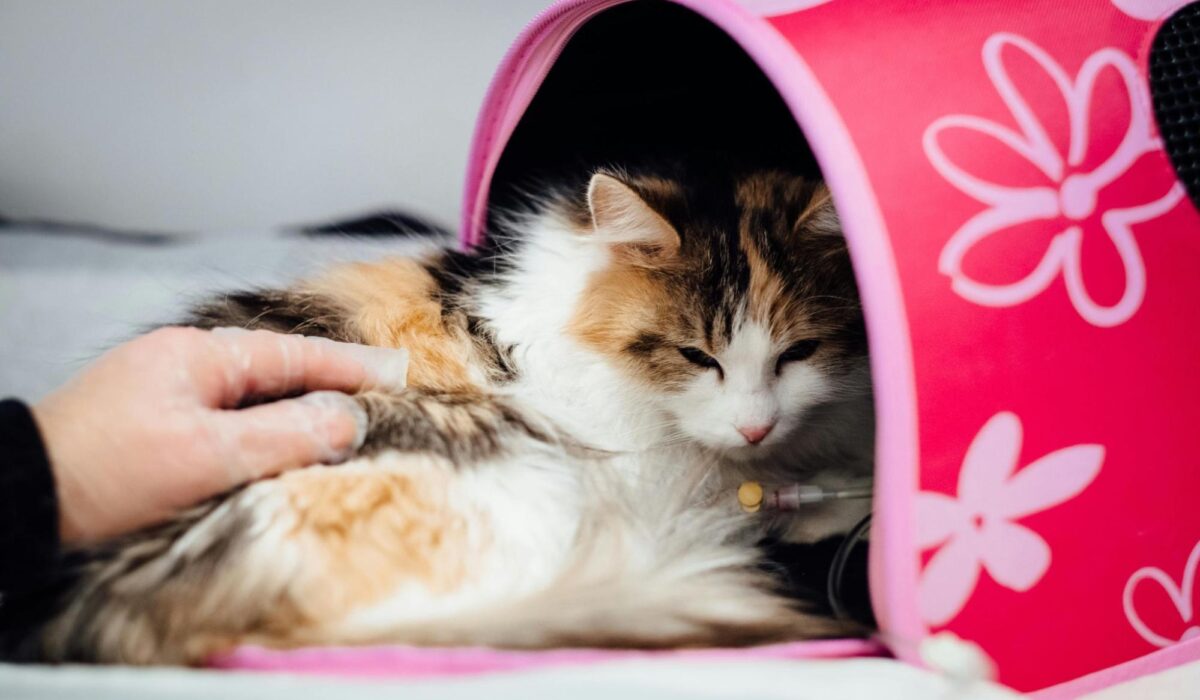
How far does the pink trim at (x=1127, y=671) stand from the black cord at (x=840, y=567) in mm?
179

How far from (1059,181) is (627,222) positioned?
0.41m

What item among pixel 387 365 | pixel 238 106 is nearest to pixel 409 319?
pixel 387 365

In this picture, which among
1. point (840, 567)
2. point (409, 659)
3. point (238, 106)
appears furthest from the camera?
point (238, 106)

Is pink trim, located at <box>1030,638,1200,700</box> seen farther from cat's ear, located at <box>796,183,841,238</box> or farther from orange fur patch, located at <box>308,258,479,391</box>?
orange fur patch, located at <box>308,258,479,391</box>

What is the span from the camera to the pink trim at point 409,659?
2.31ft

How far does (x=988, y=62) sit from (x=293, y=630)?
767 mm

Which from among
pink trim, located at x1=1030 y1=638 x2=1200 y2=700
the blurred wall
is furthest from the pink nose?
the blurred wall

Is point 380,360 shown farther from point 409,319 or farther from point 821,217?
point 821,217

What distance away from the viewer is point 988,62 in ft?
2.76

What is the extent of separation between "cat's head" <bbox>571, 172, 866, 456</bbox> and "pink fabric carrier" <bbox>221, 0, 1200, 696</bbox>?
176mm

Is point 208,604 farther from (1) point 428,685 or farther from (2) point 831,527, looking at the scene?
(2) point 831,527

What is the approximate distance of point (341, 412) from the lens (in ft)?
2.85

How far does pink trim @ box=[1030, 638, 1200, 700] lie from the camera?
2.77 feet

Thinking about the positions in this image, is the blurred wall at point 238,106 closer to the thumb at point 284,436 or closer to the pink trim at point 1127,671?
the thumb at point 284,436
